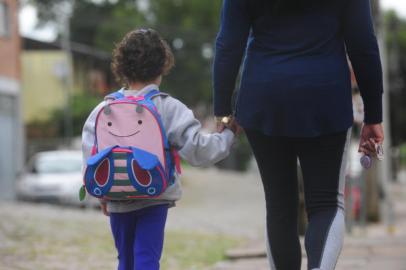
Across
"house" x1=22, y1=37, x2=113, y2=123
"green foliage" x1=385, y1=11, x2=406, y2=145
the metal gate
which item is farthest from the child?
"house" x1=22, y1=37, x2=113, y2=123

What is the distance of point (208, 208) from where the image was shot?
22.3 metres

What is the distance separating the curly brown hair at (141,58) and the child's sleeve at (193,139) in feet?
0.74

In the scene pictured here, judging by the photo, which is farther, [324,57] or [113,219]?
[113,219]

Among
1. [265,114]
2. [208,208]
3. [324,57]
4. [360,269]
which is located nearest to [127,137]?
[265,114]

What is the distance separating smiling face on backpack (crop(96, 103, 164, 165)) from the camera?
3848 mm

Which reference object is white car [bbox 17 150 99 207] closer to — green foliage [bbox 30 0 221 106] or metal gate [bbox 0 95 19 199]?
metal gate [bbox 0 95 19 199]

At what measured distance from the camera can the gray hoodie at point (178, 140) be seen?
3.77m

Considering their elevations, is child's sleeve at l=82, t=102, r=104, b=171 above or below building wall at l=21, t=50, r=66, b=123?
above

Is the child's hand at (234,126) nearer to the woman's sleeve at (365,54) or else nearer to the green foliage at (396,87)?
the woman's sleeve at (365,54)

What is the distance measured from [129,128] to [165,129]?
15cm

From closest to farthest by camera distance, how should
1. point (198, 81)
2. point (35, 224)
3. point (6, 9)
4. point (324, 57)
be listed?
1. point (324, 57)
2. point (35, 224)
3. point (6, 9)
4. point (198, 81)

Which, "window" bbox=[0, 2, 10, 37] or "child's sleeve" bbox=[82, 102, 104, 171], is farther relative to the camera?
"window" bbox=[0, 2, 10, 37]

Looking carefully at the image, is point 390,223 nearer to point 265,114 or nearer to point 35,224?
point 35,224

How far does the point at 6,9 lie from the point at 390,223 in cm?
1880
